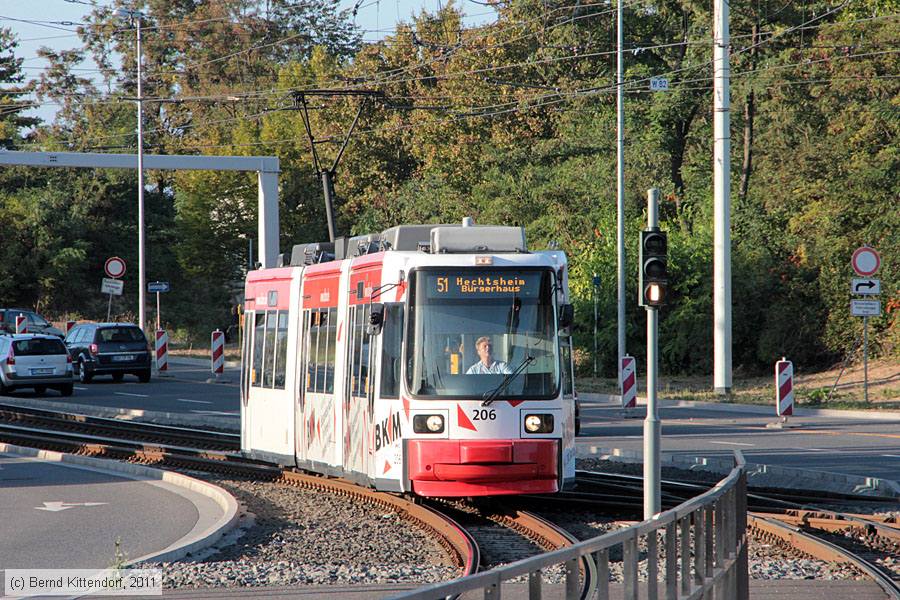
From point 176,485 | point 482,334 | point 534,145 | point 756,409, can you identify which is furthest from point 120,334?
point 482,334

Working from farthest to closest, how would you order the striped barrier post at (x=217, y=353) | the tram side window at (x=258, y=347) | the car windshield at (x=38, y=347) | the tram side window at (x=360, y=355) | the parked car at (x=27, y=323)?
the parked car at (x=27, y=323), the striped barrier post at (x=217, y=353), the car windshield at (x=38, y=347), the tram side window at (x=258, y=347), the tram side window at (x=360, y=355)

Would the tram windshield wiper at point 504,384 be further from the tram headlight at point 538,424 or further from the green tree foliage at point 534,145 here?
the green tree foliage at point 534,145

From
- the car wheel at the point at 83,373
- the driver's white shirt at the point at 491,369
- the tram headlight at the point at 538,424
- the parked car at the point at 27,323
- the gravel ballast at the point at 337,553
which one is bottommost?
the gravel ballast at the point at 337,553

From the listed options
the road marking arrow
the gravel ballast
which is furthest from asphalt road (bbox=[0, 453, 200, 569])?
the gravel ballast

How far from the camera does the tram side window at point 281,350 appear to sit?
18.9 metres

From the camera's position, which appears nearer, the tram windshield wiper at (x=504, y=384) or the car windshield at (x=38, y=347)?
the tram windshield wiper at (x=504, y=384)

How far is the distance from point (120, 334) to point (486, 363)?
29.4 meters

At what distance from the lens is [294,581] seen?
10875mm

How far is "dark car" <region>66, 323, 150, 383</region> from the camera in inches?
1650

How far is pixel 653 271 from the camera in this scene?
13.7 meters

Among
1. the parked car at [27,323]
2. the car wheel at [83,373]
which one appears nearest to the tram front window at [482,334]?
the car wheel at [83,373]

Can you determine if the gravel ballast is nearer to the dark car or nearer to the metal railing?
the metal railing

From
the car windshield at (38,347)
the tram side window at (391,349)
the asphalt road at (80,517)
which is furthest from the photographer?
the car windshield at (38,347)

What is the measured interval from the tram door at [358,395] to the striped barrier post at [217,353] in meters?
23.3
